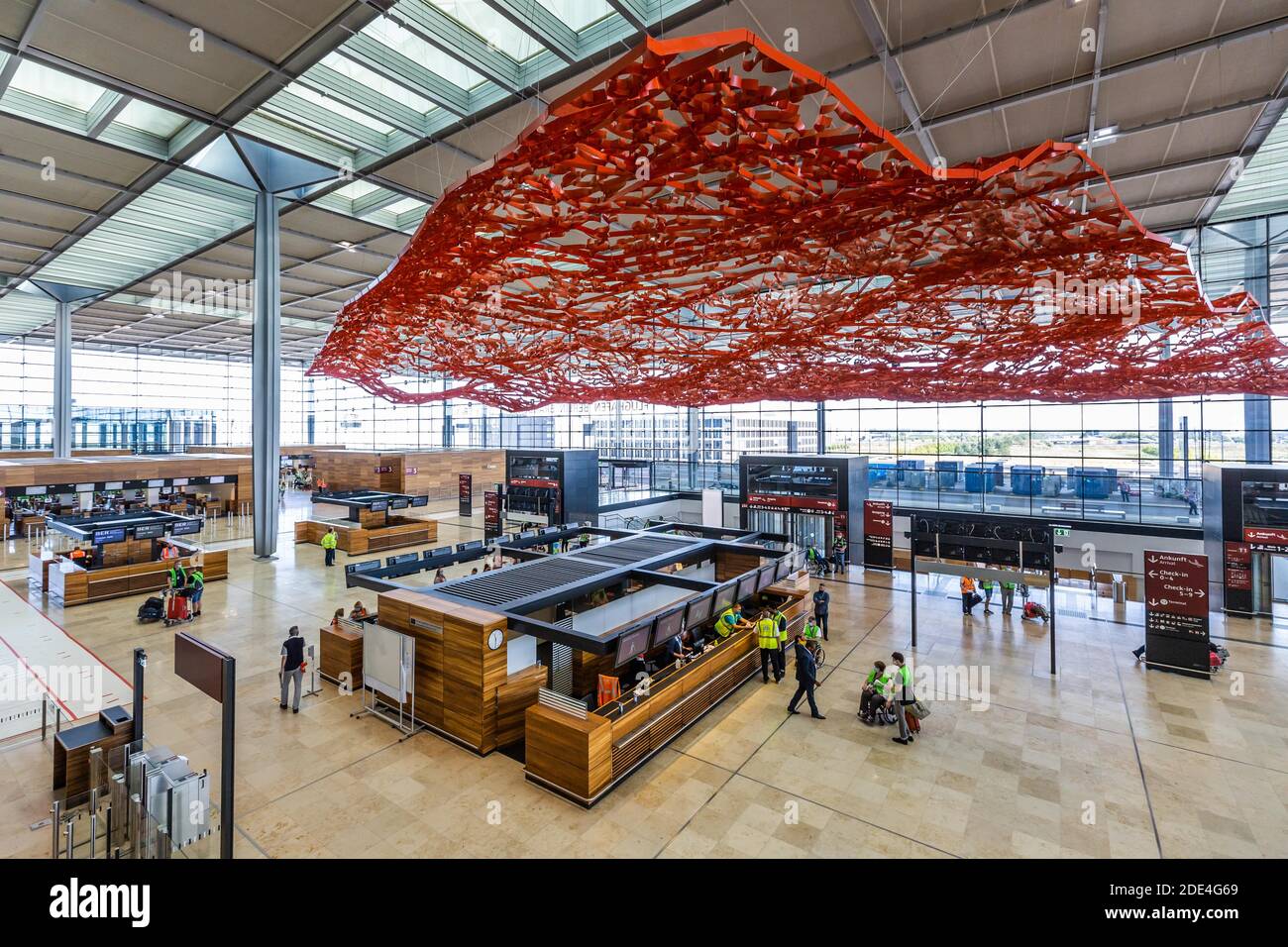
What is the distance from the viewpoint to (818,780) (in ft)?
23.4

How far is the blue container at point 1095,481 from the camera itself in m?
24.3

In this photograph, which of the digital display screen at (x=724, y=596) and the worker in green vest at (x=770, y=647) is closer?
the worker in green vest at (x=770, y=647)

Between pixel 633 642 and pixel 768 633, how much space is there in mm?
2881

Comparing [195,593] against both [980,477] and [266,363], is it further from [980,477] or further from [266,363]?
[980,477]

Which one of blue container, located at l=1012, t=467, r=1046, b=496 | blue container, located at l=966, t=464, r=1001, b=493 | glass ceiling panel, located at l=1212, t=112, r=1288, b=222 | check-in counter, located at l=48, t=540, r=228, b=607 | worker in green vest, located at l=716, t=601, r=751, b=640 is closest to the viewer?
worker in green vest, located at l=716, t=601, r=751, b=640

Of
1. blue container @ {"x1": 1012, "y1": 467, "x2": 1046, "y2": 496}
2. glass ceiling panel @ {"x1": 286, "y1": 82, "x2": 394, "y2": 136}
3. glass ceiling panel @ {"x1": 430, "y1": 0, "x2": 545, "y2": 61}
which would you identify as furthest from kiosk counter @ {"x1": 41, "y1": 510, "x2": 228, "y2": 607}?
blue container @ {"x1": 1012, "y1": 467, "x2": 1046, "y2": 496}

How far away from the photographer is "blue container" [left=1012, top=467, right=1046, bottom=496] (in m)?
24.9

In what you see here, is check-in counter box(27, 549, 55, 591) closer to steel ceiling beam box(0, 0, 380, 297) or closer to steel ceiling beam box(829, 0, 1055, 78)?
steel ceiling beam box(0, 0, 380, 297)

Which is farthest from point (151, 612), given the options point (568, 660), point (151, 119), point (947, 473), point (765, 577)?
point (947, 473)

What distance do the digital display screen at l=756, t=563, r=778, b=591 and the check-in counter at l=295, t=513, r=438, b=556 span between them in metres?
16.0

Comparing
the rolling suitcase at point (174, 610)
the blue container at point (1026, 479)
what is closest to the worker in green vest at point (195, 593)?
the rolling suitcase at point (174, 610)

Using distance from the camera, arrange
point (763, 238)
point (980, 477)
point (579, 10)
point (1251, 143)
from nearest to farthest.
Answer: point (763, 238) < point (579, 10) < point (1251, 143) < point (980, 477)

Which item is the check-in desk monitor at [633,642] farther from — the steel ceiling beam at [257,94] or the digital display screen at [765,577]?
the steel ceiling beam at [257,94]

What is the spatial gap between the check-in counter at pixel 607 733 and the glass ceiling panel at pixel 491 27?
35.3ft
